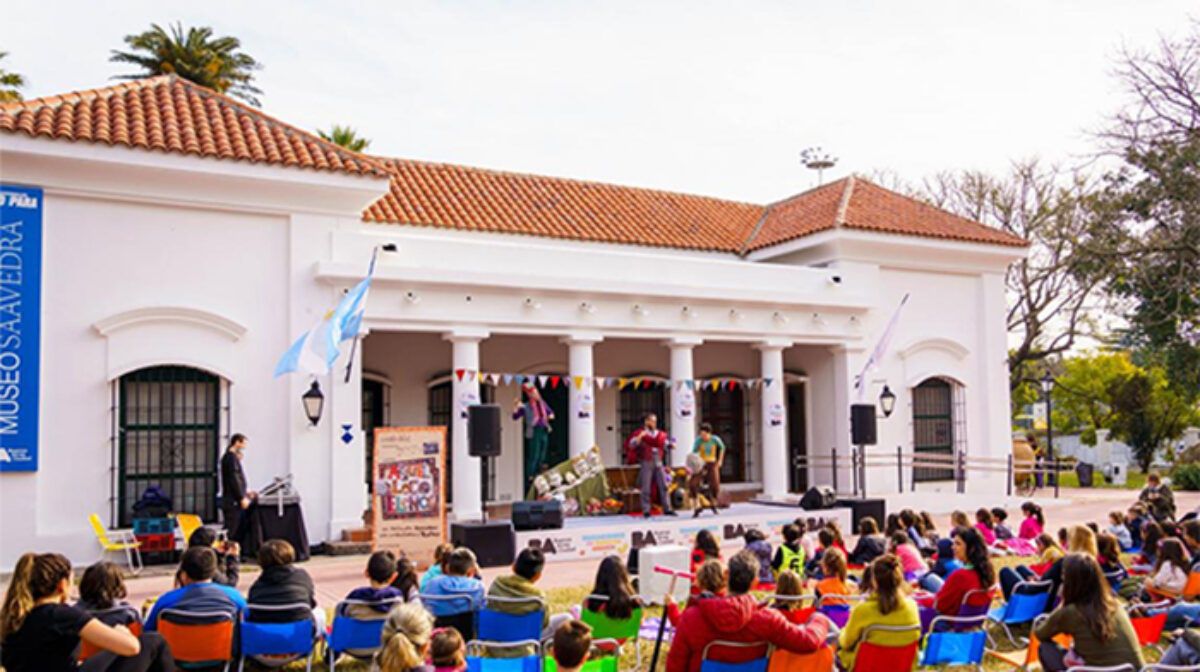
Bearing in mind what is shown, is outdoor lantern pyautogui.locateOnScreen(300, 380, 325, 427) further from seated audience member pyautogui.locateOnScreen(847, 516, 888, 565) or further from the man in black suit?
seated audience member pyautogui.locateOnScreen(847, 516, 888, 565)

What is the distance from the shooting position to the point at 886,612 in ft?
19.9

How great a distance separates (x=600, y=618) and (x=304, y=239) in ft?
31.5

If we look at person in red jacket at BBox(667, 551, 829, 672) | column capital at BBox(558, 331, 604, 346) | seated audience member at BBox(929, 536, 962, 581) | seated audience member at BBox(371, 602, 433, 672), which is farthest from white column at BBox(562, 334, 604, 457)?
seated audience member at BBox(371, 602, 433, 672)

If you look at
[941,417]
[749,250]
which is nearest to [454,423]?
[749,250]

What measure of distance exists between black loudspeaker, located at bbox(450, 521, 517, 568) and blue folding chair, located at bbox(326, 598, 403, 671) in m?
5.42

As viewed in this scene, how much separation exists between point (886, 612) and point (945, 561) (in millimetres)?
2973

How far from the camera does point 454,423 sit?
15.8 m

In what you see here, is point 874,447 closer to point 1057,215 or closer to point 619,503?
point 619,503

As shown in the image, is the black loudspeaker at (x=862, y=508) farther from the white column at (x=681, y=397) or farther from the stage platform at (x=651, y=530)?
the white column at (x=681, y=397)

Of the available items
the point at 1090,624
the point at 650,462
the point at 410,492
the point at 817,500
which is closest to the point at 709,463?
the point at 650,462

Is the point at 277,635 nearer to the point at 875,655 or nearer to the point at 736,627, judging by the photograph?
the point at 736,627

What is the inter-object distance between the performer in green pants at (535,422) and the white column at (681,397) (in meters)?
2.33

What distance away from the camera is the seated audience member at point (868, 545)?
9.55 metres

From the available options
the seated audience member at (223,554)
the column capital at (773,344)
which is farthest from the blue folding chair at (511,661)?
the column capital at (773,344)
